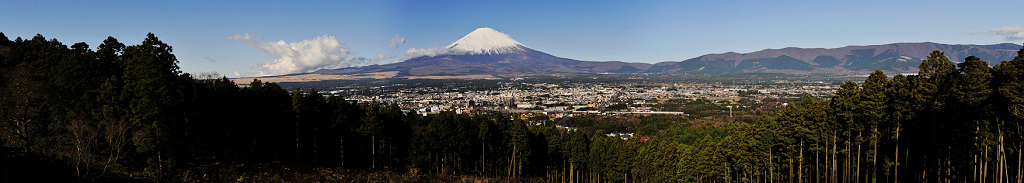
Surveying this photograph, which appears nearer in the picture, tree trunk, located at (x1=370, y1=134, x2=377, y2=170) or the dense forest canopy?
the dense forest canopy

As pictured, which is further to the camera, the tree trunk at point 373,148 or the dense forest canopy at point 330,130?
the tree trunk at point 373,148

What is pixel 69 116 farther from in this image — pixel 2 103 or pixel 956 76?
pixel 956 76

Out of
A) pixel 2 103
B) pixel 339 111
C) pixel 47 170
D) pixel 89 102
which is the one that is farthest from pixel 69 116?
pixel 339 111

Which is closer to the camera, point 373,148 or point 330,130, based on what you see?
point 373,148

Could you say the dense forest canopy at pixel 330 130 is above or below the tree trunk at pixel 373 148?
above

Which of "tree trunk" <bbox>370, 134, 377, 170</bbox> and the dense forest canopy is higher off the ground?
the dense forest canopy

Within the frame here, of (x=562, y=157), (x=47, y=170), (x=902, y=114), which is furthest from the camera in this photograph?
(x=562, y=157)

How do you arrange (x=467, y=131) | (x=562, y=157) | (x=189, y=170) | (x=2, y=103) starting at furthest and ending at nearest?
(x=562, y=157)
(x=467, y=131)
(x=189, y=170)
(x=2, y=103)

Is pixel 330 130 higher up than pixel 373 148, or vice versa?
pixel 330 130
